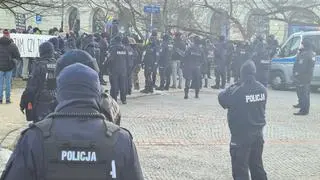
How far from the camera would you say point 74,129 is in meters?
2.50

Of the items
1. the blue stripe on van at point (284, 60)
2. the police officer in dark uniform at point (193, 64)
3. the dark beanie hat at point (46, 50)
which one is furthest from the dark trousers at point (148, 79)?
the dark beanie hat at point (46, 50)

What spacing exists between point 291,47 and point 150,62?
232 inches

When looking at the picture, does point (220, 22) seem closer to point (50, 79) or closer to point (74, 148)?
point (50, 79)

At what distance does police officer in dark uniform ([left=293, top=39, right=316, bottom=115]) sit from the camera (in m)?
13.4

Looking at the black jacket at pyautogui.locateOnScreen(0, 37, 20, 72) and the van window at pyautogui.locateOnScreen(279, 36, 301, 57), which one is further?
the van window at pyautogui.locateOnScreen(279, 36, 301, 57)

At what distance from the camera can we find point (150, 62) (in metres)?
17.0

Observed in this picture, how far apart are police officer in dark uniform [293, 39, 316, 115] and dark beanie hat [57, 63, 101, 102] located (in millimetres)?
11242

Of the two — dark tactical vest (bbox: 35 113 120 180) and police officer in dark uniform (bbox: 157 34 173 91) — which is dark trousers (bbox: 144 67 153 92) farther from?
dark tactical vest (bbox: 35 113 120 180)

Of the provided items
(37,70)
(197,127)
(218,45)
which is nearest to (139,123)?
(197,127)

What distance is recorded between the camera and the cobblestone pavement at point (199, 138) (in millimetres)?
7711

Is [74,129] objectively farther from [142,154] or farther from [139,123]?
[139,123]

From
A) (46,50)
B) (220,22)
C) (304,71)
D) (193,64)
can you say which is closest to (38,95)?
(46,50)

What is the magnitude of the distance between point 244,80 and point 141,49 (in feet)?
38.1

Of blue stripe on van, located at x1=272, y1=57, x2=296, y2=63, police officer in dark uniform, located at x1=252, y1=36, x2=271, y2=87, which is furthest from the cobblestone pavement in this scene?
blue stripe on van, located at x1=272, y1=57, x2=296, y2=63
